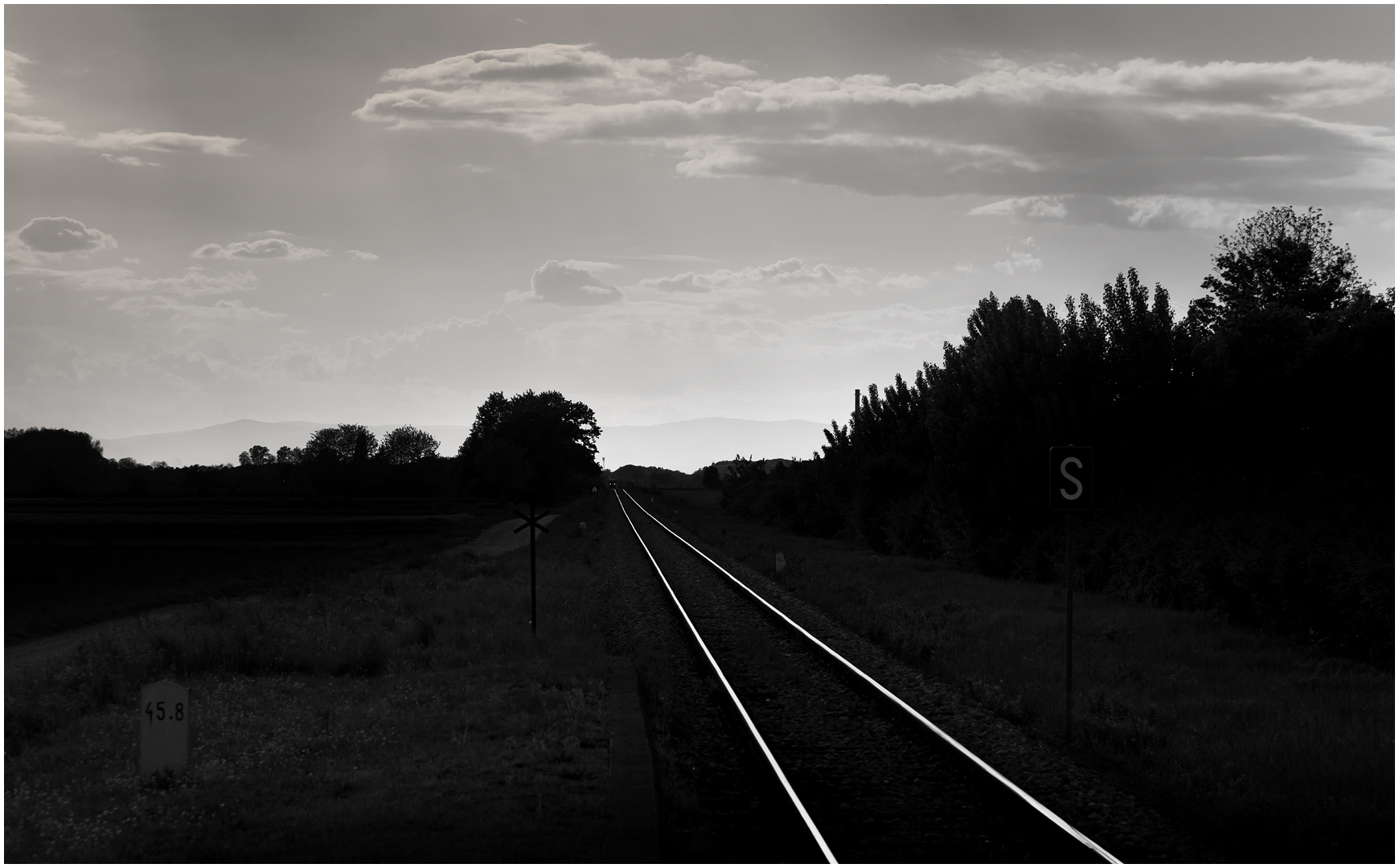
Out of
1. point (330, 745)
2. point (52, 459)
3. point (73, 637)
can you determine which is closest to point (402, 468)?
point (52, 459)

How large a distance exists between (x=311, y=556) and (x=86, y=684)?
32221 millimetres

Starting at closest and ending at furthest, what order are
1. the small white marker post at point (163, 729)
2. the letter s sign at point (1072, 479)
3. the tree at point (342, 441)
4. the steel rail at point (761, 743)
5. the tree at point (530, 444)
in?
the steel rail at point (761, 743)
the small white marker post at point (163, 729)
the letter s sign at point (1072, 479)
the tree at point (530, 444)
the tree at point (342, 441)

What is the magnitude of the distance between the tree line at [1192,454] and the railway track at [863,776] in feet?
24.3

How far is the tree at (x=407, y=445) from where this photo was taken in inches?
7559

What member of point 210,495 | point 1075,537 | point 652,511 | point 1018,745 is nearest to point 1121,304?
point 1075,537

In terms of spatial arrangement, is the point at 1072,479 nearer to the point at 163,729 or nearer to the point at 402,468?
the point at 163,729

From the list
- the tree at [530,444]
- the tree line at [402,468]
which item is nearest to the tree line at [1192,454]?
the tree line at [402,468]

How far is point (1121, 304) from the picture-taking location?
1002 inches

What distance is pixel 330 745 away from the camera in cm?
1067

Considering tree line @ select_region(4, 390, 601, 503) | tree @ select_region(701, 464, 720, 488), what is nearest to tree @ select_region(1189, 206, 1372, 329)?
tree line @ select_region(4, 390, 601, 503)

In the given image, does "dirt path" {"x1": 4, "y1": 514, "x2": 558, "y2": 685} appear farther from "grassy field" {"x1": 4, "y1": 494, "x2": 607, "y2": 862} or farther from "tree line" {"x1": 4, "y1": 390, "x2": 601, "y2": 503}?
"tree line" {"x1": 4, "y1": 390, "x2": 601, "y2": 503}

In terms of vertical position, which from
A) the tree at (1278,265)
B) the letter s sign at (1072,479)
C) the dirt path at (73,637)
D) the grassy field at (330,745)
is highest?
the tree at (1278,265)

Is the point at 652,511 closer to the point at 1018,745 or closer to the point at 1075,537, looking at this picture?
the point at 1075,537

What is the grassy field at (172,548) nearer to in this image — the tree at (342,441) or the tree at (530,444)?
the tree at (530,444)
